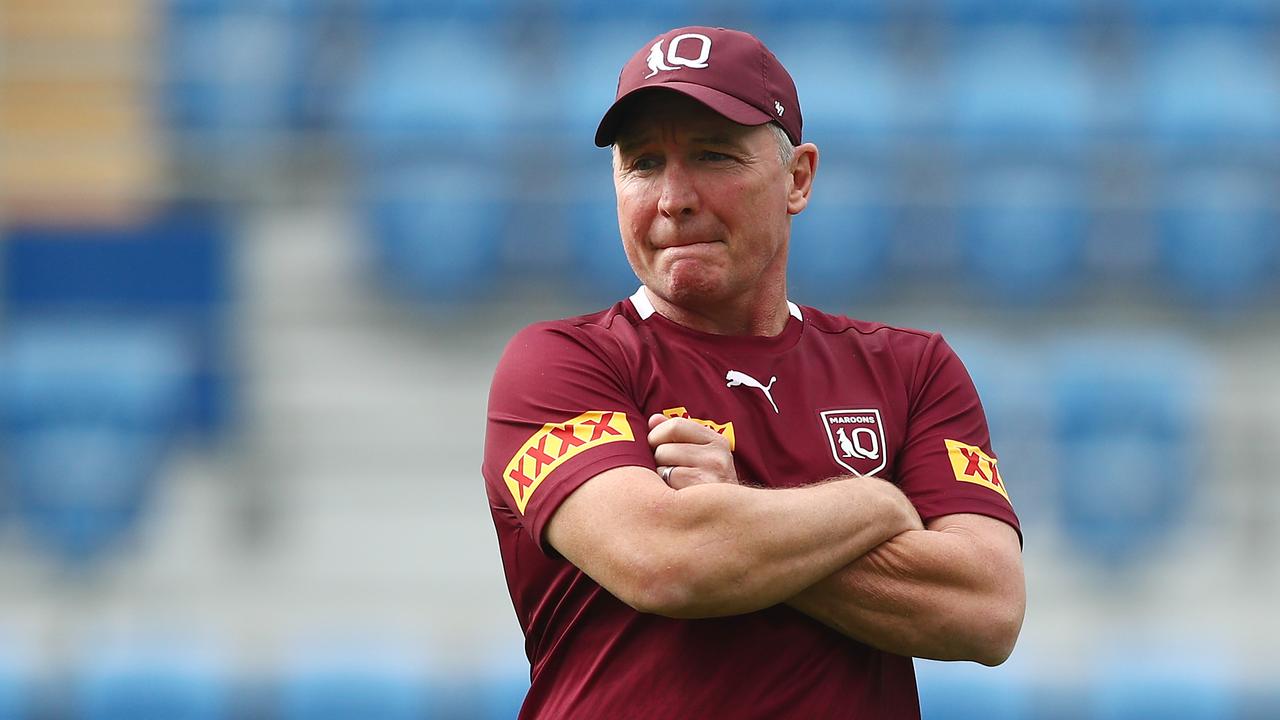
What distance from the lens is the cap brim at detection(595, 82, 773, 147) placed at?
2.21m

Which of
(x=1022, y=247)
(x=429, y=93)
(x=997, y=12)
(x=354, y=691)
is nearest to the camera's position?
(x=354, y=691)

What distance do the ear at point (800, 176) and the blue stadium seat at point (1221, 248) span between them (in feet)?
21.7

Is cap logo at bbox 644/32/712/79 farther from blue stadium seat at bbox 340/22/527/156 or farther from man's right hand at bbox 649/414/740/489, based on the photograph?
blue stadium seat at bbox 340/22/527/156

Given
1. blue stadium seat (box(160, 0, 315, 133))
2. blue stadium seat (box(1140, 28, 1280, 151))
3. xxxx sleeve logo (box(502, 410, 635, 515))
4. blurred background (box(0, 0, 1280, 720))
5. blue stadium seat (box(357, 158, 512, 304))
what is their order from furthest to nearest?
1. blue stadium seat (box(1140, 28, 1280, 151))
2. blue stadium seat (box(160, 0, 315, 133))
3. blue stadium seat (box(357, 158, 512, 304))
4. blurred background (box(0, 0, 1280, 720))
5. xxxx sleeve logo (box(502, 410, 635, 515))

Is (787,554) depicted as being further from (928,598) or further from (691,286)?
(691,286)

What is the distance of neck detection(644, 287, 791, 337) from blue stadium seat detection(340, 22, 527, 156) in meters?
6.45

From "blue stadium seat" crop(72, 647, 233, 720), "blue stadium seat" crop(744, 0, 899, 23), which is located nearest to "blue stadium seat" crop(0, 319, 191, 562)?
"blue stadium seat" crop(72, 647, 233, 720)

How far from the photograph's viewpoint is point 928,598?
2.16 metres

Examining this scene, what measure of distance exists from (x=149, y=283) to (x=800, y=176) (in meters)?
6.13

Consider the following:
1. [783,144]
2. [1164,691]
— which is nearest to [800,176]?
[783,144]

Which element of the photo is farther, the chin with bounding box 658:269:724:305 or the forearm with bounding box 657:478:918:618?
the chin with bounding box 658:269:724:305

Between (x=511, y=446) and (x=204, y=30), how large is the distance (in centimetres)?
751

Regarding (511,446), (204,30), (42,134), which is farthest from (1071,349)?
(511,446)

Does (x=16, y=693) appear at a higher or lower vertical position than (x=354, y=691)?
lower
